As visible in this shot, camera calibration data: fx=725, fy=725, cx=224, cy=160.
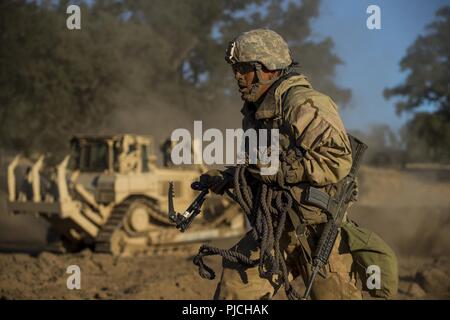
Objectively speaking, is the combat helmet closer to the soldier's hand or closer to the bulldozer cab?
the soldier's hand

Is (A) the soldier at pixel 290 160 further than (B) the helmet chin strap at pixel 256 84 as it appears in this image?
No

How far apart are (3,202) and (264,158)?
1732 centimetres

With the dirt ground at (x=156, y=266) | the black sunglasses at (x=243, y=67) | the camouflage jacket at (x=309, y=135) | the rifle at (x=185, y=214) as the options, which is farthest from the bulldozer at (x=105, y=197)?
the camouflage jacket at (x=309, y=135)

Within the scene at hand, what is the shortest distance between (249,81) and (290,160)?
0.59m

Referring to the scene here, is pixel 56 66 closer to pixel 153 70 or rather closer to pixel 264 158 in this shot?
pixel 153 70

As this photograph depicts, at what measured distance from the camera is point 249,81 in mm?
4043

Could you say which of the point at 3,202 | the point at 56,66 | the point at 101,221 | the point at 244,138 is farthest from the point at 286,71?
the point at 56,66

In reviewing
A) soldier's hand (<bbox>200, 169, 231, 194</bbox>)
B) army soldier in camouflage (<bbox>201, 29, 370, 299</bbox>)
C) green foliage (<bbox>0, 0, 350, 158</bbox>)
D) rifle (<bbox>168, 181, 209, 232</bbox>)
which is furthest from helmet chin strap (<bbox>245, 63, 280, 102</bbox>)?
green foliage (<bbox>0, 0, 350, 158</bbox>)

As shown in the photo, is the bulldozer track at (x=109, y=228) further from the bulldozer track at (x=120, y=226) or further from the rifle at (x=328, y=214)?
the rifle at (x=328, y=214)

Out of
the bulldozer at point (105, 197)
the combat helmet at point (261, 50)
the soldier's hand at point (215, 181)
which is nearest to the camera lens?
the combat helmet at point (261, 50)

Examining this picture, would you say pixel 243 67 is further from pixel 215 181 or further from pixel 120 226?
pixel 120 226

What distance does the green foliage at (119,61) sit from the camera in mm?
Result: 22234

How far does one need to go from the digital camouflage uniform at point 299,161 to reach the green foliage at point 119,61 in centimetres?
1890

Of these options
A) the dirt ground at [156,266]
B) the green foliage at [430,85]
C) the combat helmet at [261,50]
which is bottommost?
the dirt ground at [156,266]
